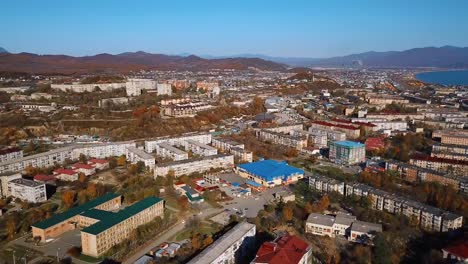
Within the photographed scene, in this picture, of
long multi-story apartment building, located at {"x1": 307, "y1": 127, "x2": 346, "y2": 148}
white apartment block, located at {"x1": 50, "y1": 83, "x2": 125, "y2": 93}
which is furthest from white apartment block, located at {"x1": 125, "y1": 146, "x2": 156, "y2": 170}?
white apartment block, located at {"x1": 50, "y1": 83, "x2": 125, "y2": 93}

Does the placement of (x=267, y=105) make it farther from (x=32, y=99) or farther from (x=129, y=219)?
(x=129, y=219)

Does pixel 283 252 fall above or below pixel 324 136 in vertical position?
below

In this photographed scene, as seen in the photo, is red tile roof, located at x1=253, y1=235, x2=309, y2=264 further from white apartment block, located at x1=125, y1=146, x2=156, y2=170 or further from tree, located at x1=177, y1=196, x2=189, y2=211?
white apartment block, located at x1=125, y1=146, x2=156, y2=170

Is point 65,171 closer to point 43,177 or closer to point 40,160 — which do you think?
point 43,177

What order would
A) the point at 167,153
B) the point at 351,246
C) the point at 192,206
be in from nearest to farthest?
the point at 351,246, the point at 192,206, the point at 167,153

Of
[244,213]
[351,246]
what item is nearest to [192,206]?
[244,213]

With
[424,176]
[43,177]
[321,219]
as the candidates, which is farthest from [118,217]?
[424,176]

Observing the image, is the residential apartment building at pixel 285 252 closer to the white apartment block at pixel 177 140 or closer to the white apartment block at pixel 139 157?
the white apartment block at pixel 139 157
